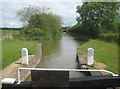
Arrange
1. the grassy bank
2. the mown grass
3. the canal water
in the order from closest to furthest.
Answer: the mown grass
the grassy bank
the canal water

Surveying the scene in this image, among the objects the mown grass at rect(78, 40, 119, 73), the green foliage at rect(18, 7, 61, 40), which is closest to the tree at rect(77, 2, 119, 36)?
the green foliage at rect(18, 7, 61, 40)

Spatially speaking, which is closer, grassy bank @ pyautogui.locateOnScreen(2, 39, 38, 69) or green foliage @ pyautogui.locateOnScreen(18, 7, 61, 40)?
grassy bank @ pyautogui.locateOnScreen(2, 39, 38, 69)

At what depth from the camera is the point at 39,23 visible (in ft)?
54.5

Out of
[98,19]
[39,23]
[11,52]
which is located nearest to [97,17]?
[98,19]

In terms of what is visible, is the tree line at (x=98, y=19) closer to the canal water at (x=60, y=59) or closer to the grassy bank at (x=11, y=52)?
the canal water at (x=60, y=59)

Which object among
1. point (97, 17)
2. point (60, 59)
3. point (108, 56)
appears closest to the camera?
point (108, 56)

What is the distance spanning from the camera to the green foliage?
16.5 m

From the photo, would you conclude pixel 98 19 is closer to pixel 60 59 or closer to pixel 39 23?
pixel 39 23

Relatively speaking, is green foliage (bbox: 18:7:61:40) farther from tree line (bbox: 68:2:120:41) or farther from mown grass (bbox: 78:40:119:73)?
mown grass (bbox: 78:40:119:73)

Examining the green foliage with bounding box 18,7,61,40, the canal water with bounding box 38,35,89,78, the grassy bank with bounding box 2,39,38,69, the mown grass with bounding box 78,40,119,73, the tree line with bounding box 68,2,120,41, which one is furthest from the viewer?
the tree line with bounding box 68,2,120,41

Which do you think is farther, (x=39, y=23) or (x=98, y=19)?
(x=98, y=19)

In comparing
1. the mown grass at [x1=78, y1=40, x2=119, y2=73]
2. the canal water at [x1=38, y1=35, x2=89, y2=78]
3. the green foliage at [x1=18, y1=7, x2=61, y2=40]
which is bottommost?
the canal water at [x1=38, y1=35, x2=89, y2=78]

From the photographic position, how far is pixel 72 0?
2299 mm

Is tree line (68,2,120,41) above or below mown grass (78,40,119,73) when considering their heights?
above
